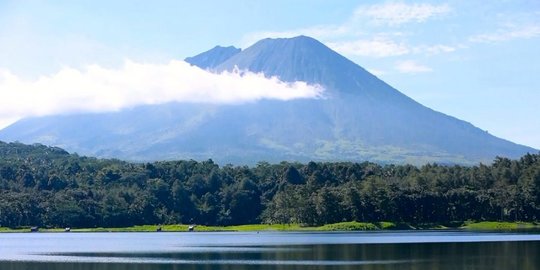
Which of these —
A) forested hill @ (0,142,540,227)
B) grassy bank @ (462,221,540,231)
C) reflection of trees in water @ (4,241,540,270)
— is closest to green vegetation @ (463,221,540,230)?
grassy bank @ (462,221,540,231)

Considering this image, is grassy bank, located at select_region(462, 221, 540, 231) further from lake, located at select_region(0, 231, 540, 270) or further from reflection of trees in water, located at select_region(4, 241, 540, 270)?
reflection of trees in water, located at select_region(4, 241, 540, 270)

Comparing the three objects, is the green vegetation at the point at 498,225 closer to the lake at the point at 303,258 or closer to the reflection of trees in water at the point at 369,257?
the lake at the point at 303,258

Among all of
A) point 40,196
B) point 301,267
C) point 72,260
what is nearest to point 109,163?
point 40,196

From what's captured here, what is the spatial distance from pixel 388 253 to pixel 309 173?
69.8m

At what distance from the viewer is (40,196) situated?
106 m

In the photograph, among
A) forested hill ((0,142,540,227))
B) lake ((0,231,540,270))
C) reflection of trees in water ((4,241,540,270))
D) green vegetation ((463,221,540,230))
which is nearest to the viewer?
reflection of trees in water ((4,241,540,270))

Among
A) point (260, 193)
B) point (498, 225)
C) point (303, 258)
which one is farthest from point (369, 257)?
point (260, 193)

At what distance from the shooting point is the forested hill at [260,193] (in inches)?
3711

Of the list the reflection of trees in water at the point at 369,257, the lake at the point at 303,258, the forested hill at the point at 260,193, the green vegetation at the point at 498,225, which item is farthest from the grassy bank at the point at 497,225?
the reflection of trees in water at the point at 369,257

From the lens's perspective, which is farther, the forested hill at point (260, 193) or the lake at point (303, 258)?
the forested hill at point (260, 193)

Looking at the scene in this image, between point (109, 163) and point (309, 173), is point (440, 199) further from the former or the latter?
point (109, 163)

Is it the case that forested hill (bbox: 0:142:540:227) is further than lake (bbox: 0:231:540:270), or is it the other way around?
forested hill (bbox: 0:142:540:227)

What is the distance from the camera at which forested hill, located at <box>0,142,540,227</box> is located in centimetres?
9425

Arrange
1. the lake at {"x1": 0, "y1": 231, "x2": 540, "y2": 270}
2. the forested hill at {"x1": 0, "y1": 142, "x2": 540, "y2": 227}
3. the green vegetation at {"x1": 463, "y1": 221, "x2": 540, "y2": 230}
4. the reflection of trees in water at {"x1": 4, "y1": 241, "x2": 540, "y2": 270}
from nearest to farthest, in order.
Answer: the reflection of trees in water at {"x1": 4, "y1": 241, "x2": 540, "y2": 270}
the lake at {"x1": 0, "y1": 231, "x2": 540, "y2": 270}
the green vegetation at {"x1": 463, "y1": 221, "x2": 540, "y2": 230}
the forested hill at {"x1": 0, "y1": 142, "x2": 540, "y2": 227}
